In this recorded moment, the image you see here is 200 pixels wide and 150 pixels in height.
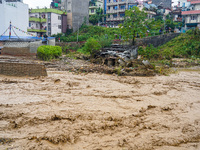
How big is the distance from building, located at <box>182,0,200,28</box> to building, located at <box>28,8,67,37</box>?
23074 mm

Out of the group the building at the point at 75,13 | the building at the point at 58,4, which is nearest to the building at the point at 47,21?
the building at the point at 75,13

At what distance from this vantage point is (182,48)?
84.2ft

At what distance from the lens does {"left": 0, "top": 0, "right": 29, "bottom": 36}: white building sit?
22938 millimetres

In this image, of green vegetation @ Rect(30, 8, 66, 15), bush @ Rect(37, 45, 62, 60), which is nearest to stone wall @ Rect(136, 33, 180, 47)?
bush @ Rect(37, 45, 62, 60)

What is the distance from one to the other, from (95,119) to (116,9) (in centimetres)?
3840

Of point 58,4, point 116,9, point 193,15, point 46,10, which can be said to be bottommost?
point 193,15

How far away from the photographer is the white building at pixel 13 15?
22.9 meters

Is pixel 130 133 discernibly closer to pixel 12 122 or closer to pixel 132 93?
pixel 12 122

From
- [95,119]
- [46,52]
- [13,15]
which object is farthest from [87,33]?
[95,119]

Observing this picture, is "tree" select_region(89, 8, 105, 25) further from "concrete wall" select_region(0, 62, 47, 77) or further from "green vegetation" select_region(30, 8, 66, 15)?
"concrete wall" select_region(0, 62, 47, 77)

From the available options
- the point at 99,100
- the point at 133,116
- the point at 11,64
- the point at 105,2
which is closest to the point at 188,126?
the point at 133,116

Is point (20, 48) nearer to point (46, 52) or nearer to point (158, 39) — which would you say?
point (46, 52)

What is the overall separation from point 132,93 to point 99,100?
5.18 ft

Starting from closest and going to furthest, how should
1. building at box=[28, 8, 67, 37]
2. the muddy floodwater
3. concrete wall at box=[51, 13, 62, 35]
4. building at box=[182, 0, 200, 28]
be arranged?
the muddy floodwater, building at box=[182, 0, 200, 28], building at box=[28, 8, 67, 37], concrete wall at box=[51, 13, 62, 35]
